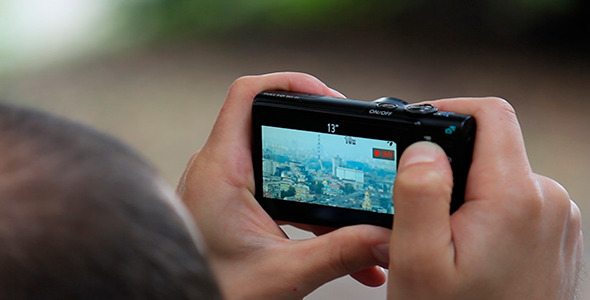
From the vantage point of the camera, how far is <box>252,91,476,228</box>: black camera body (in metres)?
0.76

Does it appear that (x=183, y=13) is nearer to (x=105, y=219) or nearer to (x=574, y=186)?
(x=574, y=186)

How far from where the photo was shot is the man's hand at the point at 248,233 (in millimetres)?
764

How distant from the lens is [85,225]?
26cm

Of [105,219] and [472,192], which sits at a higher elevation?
[105,219]

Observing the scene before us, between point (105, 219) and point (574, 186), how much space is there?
8.07ft

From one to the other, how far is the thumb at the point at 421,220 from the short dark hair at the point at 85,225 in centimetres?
37

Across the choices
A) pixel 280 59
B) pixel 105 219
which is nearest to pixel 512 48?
pixel 280 59

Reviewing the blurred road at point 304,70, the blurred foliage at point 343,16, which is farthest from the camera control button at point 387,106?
the blurred foliage at point 343,16

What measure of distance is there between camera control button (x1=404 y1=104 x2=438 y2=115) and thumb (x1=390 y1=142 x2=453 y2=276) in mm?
113

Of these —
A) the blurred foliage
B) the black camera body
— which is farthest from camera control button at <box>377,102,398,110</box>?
the blurred foliage

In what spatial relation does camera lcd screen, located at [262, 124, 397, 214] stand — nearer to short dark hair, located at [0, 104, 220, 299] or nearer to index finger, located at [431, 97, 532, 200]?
index finger, located at [431, 97, 532, 200]

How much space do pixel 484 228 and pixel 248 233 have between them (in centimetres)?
28

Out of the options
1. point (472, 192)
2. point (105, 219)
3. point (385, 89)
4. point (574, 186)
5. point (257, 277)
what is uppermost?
point (105, 219)

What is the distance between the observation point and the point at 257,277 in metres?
0.80
